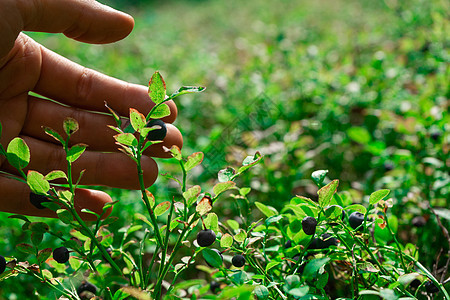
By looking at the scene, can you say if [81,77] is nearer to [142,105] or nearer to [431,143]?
[142,105]

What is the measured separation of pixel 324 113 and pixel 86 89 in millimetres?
1602

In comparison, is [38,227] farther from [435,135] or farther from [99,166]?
[435,135]

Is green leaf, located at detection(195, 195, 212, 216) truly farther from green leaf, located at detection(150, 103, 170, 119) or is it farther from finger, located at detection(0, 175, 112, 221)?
finger, located at detection(0, 175, 112, 221)

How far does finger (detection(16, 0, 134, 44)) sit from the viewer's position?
1377mm

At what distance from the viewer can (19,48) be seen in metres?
1.55

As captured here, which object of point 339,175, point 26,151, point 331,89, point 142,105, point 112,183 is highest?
point 26,151

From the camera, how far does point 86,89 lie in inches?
61.8

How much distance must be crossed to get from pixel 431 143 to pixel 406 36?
2.75 m

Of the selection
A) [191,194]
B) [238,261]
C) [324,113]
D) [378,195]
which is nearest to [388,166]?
[324,113]

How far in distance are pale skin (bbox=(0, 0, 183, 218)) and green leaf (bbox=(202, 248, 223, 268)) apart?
0.45m

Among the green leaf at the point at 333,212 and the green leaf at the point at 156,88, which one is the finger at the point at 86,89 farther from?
the green leaf at the point at 333,212

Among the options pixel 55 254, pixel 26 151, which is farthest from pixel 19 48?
pixel 55 254

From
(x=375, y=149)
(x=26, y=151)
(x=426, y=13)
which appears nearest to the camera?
(x=26, y=151)

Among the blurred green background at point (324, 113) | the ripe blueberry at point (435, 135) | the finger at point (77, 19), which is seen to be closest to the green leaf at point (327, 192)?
the blurred green background at point (324, 113)
